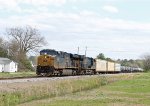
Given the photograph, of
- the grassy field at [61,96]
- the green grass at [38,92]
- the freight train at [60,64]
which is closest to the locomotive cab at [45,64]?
the freight train at [60,64]

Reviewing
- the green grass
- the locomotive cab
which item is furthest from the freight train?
the green grass

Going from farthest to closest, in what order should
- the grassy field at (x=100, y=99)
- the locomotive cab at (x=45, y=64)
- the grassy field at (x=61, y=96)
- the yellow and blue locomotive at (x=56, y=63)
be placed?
the yellow and blue locomotive at (x=56, y=63), the locomotive cab at (x=45, y=64), the grassy field at (x=61, y=96), the grassy field at (x=100, y=99)

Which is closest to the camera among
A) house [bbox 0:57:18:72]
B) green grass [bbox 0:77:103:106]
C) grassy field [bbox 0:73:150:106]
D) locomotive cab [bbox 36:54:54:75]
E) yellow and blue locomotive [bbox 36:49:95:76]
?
grassy field [bbox 0:73:150:106]

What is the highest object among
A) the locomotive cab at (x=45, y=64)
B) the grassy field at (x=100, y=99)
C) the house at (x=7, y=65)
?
the house at (x=7, y=65)

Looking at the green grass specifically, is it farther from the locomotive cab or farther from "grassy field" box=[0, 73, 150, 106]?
the locomotive cab

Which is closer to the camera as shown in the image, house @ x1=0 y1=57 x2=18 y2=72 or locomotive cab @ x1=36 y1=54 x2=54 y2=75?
locomotive cab @ x1=36 y1=54 x2=54 y2=75

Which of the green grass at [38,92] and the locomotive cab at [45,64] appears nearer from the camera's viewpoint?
the green grass at [38,92]

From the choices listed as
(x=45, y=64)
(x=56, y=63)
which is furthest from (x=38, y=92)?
(x=56, y=63)

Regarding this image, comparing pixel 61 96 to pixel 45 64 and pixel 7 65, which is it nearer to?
pixel 45 64

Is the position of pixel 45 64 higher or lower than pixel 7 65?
lower

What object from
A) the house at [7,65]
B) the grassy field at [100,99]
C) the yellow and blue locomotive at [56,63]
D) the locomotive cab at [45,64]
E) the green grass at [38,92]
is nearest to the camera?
the grassy field at [100,99]

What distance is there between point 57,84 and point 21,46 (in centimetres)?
9807

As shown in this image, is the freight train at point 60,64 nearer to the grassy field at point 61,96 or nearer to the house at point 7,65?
the grassy field at point 61,96

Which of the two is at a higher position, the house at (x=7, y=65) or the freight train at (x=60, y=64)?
the house at (x=7, y=65)
